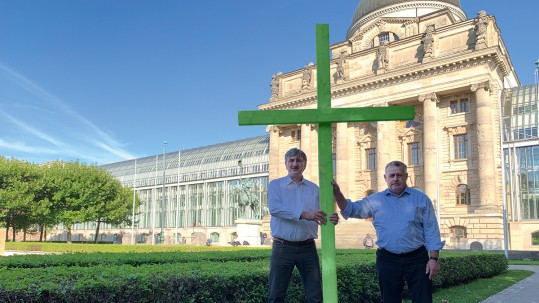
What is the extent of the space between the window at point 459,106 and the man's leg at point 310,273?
1729 inches

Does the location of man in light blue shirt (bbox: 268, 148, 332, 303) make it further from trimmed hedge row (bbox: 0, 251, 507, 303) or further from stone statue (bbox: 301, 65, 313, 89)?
stone statue (bbox: 301, 65, 313, 89)

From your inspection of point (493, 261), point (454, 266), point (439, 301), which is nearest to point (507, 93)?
point (493, 261)

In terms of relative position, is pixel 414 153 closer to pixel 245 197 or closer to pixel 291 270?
pixel 245 197

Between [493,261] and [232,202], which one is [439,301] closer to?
[493,261]

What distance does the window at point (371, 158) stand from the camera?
5148 cm

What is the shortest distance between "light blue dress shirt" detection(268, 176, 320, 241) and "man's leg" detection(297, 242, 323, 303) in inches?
6.3

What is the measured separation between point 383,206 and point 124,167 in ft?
280

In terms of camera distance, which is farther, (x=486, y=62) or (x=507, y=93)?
(x=507, y=93)

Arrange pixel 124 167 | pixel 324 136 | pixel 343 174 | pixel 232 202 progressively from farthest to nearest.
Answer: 1. pixel 124 167
2. pixel 232 202
3. pixel 343 174
4. pixel 324 136

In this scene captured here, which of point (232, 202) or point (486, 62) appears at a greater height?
point (486, 62)

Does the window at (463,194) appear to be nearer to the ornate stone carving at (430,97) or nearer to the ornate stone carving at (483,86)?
the ornate stone carving at (430,97)

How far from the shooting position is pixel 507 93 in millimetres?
47469

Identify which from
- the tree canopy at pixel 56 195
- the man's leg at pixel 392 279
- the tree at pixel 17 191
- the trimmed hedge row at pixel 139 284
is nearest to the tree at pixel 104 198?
the tree canopy at pixel 56 195

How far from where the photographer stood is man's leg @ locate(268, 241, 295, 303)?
219 inches
